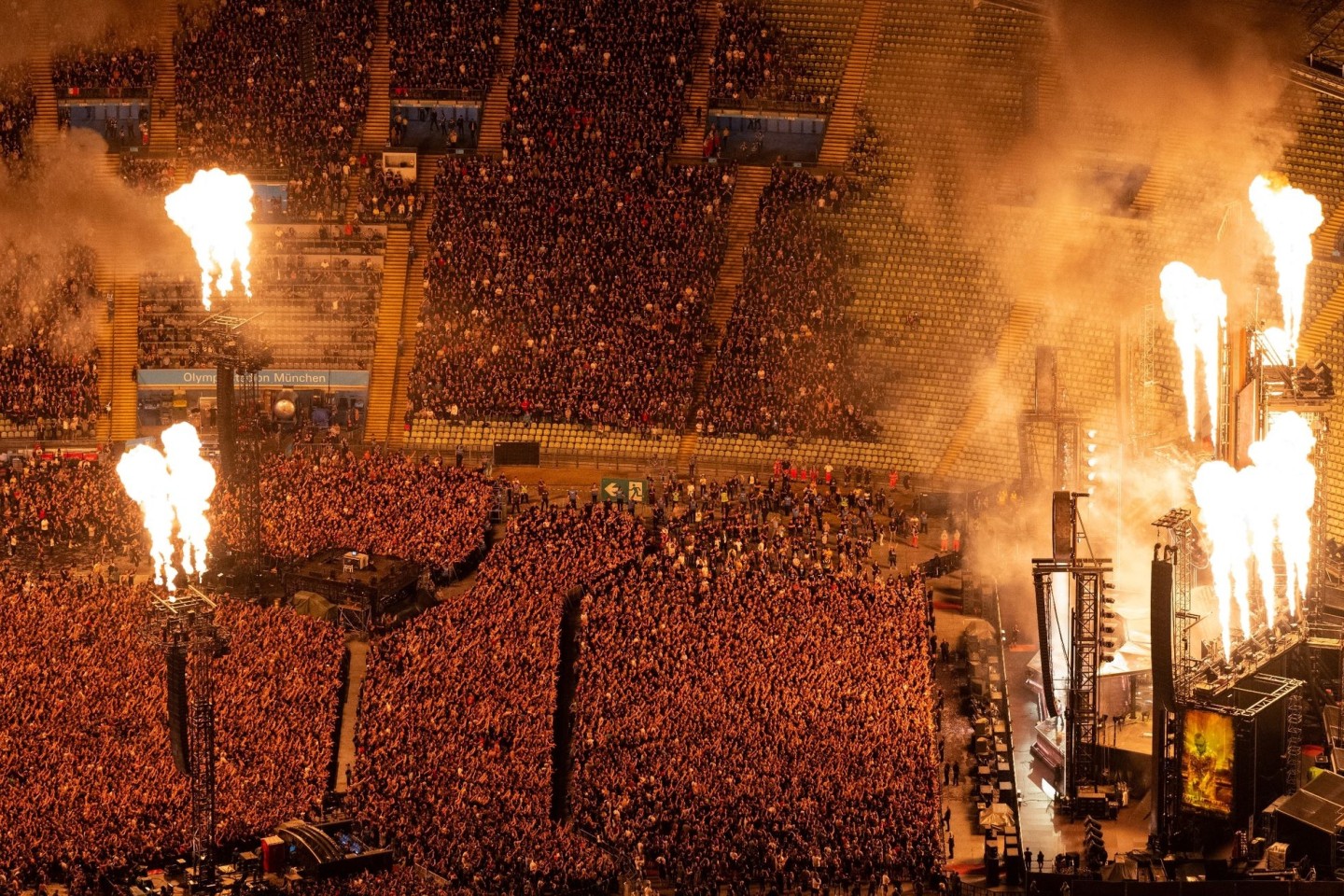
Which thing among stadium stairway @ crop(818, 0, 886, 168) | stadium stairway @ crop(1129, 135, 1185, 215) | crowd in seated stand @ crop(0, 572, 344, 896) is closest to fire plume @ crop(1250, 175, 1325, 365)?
stadium stairway @ crop(1129, 135, 1185, 215)

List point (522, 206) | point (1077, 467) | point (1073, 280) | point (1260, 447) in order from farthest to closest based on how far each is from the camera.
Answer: point (522, 206), point (1073, 280), point (1077, 467), point (1260, 447)

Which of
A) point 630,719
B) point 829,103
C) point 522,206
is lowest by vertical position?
point 630,719

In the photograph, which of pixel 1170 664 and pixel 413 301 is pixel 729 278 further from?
pixel 1170 664

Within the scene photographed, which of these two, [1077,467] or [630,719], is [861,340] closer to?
[1077,467]

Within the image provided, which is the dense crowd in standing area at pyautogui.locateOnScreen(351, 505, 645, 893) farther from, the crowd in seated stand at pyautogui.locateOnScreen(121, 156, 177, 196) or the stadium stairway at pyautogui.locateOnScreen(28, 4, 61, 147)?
the stadium stairway at pyautogui.locateOnScreen(28, 4, 61, 147)

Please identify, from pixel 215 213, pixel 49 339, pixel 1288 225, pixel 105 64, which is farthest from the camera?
pixel 105 64

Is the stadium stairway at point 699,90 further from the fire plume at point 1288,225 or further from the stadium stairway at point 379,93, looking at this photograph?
the fire plume at point 1288,225

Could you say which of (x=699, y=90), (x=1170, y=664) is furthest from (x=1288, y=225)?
(x=699, y=90)

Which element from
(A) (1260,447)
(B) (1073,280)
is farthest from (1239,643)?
(B) (1073,280)
